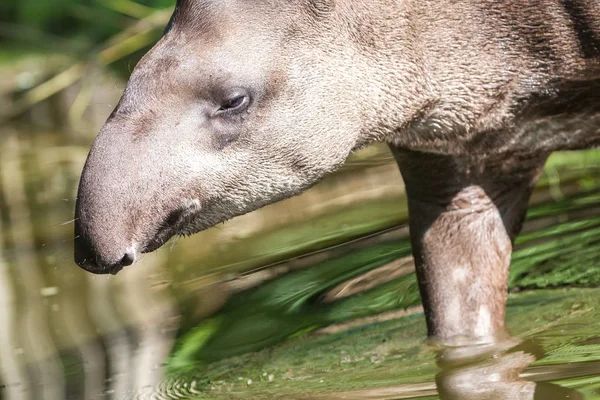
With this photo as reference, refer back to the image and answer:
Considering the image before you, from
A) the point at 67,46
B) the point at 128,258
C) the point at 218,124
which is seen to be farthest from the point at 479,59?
the point at 67,46

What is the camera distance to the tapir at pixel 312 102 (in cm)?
512

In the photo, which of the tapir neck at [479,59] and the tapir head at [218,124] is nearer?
the tapir head at [218,124]

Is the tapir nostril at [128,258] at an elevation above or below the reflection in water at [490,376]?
above

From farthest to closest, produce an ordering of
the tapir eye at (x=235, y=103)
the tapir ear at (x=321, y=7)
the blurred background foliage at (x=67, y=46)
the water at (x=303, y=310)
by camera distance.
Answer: the blurred background foliage at (x=67, y=46) → the water at (x=303, y=310) → the tapir ear at (x=321, y=7) → the tapir eye at (x=235, y=103)

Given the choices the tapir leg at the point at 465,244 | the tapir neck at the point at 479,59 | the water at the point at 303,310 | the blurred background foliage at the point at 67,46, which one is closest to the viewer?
the tapir neck at the point at 479,59

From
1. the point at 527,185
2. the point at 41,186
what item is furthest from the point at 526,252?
the point at 41,186

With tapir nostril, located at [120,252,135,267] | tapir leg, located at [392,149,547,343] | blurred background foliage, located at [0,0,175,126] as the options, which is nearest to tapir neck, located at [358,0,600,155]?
tapir leg, located at [392,149,547,343]

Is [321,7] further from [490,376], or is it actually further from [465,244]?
[490,376]

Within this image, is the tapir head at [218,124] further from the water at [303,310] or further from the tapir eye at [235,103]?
the water at [303,310]

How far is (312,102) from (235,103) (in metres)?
0.34

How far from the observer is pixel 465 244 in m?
6.43

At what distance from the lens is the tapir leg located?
636 cm

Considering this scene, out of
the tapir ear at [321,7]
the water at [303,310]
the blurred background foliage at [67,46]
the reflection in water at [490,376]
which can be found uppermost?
the blurred background foliage at [67,46]

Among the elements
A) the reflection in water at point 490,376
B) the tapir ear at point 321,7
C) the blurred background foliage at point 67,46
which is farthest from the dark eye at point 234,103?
the blurred background foliage at point 67,46
